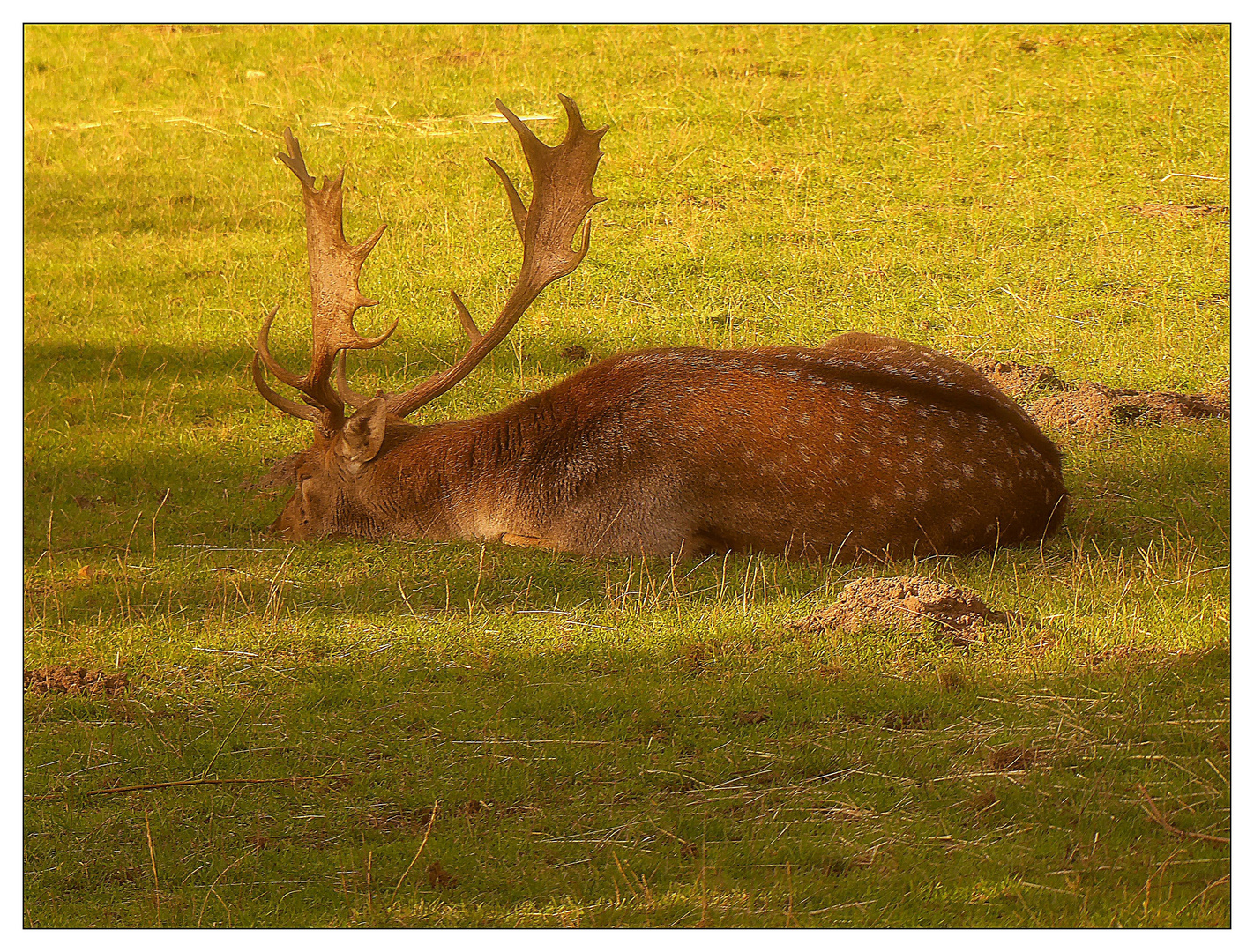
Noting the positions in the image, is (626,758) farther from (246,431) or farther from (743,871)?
(246,431)

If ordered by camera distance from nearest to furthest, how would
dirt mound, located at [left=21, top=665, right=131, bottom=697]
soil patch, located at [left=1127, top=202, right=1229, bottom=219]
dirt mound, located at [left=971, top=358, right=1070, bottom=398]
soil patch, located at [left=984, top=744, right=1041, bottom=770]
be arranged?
soil patch, located at [left=984, top=744, right=1041, bottom=770] → dirt mound, located at [left=21, top=665, right=131, bottom=697] → dirt mound, located at [left=971, top=358, right=1070, bottom=398] → soil patch, located at [left=1127, top=202, right=1229, bottom=219]

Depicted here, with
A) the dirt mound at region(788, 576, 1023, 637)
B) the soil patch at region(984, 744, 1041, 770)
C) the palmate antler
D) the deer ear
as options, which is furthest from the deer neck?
the soil patch at region(984, 744, 1041, 770)

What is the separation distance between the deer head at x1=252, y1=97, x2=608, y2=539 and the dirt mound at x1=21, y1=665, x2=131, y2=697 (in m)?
2.32

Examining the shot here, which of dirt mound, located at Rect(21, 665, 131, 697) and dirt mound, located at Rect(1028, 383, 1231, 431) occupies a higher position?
dirt mound, located at Rect(1028, 383, 1231, 431)

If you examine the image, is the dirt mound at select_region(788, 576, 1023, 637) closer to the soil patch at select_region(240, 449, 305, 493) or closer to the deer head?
the deer head

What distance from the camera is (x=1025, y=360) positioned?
1203cm

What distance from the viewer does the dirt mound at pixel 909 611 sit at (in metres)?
7.00

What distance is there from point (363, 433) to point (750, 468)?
2.51 metres

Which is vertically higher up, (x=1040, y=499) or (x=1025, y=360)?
(x=1025, y=360)

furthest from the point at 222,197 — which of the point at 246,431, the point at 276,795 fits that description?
the point at 276,795

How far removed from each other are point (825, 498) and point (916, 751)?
2401 mm

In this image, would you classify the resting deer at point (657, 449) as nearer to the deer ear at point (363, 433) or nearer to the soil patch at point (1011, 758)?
the deer ear at point (363, 433)

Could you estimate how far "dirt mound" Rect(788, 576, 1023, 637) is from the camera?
7004mm

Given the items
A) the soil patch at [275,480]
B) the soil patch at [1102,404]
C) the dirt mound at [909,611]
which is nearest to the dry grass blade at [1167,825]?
the dirt mound at [909,611]
